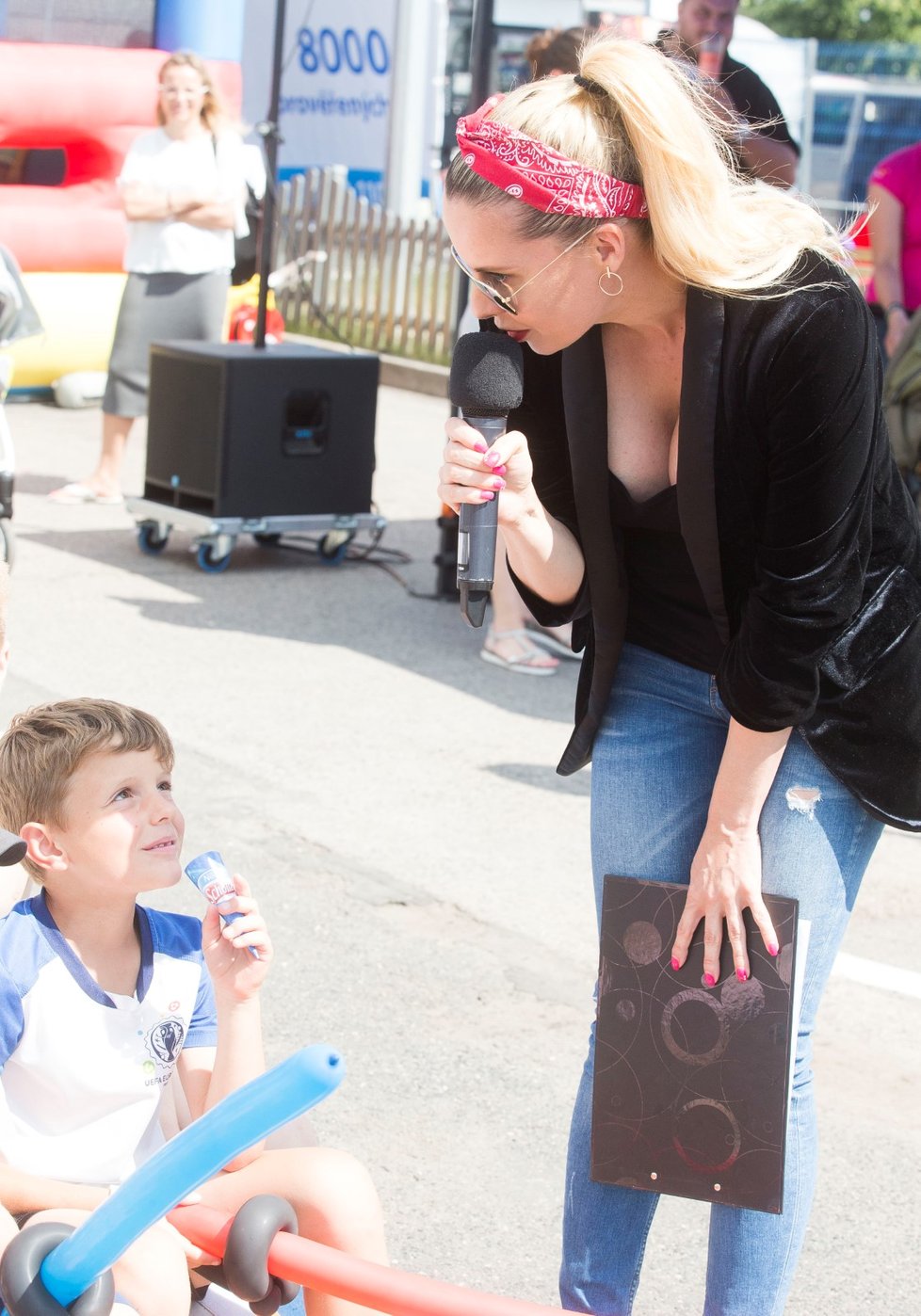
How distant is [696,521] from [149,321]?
628cm

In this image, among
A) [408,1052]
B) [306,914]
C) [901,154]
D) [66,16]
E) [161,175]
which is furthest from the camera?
[66,16]

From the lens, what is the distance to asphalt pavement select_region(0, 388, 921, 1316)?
2.98m

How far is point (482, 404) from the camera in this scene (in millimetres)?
2041

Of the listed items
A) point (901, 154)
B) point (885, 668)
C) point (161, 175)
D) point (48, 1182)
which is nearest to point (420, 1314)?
point (48, 1182)

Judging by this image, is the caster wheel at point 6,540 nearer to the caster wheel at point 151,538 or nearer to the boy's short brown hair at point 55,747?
the caster wheel at point 151,538

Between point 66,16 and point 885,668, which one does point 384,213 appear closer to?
point 66,16

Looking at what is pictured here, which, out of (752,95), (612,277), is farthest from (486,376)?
Result: (752,95)

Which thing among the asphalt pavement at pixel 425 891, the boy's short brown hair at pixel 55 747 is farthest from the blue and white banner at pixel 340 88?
the boy's short brown hair at pixel 55 747

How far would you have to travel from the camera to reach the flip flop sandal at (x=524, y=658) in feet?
20.1

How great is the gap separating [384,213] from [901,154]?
7.68m

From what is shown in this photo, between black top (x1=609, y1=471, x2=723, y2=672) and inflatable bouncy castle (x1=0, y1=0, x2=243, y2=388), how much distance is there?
8199mm

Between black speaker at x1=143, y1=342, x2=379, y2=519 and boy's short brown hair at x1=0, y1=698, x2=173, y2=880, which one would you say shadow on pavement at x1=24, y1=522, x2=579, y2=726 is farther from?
boy's short brown hair at x1=0, y1=698, x2=173, y2=880

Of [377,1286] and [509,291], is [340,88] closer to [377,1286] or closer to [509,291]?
[509,291]

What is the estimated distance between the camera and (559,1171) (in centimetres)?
308
